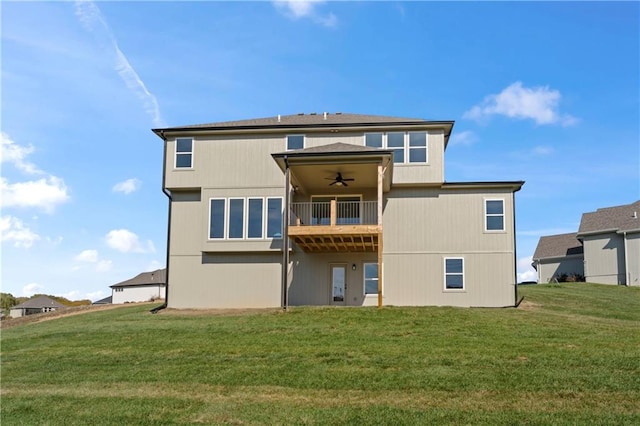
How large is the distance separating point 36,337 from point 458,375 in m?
13.2

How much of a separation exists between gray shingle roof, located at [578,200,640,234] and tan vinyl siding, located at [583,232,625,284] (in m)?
0.48

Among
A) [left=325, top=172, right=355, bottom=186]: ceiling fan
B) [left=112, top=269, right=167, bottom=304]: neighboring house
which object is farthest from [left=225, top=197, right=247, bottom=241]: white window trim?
[left=112, top=269, right=167, bottom=304]: neighboring house

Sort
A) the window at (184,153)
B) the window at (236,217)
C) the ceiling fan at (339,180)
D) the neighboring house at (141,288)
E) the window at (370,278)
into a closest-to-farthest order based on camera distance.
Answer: the ceiling fan at (339,180) → the window at (370,278) → the window at (236,217) → the window at (184,153) → the neighboring house at (141,288)

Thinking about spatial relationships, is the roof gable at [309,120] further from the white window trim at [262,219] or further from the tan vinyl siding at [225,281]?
the tan vinyl siding at [225,281]

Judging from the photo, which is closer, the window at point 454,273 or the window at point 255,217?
the window at point 454,273

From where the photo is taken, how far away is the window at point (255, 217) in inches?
871

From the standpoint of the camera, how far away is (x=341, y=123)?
73.6 feet

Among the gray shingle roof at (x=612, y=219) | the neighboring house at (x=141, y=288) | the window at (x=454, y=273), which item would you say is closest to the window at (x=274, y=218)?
the window at (x=454, y=273)

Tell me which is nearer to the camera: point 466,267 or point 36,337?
point 36,337

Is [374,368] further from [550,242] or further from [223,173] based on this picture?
[550,242]

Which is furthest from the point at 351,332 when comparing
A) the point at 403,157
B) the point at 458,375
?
the point at 403,157

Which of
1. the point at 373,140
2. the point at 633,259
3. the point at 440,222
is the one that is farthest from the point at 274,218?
the point at 633,259

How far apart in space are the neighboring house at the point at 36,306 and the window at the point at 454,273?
4974 cm

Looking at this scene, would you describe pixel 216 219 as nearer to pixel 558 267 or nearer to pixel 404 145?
pixel 404 145
